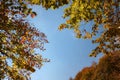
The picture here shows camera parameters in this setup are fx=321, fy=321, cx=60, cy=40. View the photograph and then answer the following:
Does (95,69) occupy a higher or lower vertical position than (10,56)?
higher

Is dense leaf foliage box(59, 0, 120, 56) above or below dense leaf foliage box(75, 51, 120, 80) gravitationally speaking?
below

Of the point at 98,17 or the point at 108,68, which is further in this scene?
the point at 108,68

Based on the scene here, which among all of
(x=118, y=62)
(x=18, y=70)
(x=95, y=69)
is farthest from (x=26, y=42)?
(x=95, y=69)

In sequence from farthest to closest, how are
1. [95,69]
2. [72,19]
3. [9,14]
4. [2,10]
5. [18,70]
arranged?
[95,69]
[18,70]
[72,19]
[9,14]
[2,10]

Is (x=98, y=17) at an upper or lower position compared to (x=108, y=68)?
lower

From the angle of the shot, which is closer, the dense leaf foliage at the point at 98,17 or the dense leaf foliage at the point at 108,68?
the dense leaf foliage at the point at 98,17

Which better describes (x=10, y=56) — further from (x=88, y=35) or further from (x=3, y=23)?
(x=88, y=35)

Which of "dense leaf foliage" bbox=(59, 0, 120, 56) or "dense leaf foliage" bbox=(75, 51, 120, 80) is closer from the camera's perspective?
"dense leaf foliage" bbox=(59, 0, 120, 56)

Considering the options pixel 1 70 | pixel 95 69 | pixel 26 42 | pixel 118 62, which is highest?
pixel 95 69

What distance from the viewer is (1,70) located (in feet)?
66.7

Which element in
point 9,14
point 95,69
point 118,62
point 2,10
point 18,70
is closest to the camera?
point 2,10

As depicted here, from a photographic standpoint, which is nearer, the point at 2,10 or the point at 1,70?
the point at 2,10

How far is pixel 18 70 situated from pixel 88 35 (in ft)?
18.1

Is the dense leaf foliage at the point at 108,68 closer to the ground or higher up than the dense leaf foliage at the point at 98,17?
higher up
